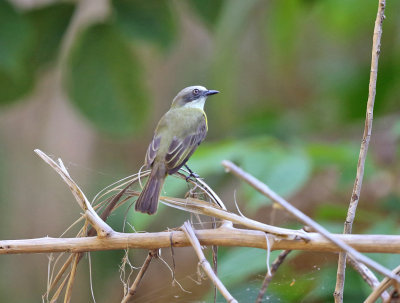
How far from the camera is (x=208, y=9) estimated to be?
6.92 ft

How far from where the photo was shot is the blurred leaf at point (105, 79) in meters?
2.03

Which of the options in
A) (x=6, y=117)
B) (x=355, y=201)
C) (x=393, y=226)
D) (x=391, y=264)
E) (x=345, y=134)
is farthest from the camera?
(x=6, y=117)

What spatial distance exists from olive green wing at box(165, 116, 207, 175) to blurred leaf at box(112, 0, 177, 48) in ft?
2.33

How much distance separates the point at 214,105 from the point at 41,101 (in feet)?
3.48

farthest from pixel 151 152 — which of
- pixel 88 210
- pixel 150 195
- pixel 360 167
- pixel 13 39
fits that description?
pixel 13 39

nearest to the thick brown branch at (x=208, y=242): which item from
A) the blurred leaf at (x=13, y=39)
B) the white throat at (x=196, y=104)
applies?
the white throat at (x=196, y=104)

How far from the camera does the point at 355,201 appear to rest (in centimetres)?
85

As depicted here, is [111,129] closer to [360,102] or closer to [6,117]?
[360,102]

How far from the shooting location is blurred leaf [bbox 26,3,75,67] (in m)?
2.08

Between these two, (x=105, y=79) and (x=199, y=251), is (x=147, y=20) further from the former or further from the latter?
(x=199, y=251)

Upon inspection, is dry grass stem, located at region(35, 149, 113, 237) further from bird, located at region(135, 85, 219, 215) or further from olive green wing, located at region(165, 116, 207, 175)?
olive green wing, located at region(165, 116, 207, 175)

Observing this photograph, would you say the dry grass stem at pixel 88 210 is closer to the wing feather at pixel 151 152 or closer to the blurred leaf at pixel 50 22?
the wing feather at pixel 151 152

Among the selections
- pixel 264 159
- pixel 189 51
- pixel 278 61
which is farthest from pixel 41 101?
pixel 264 159

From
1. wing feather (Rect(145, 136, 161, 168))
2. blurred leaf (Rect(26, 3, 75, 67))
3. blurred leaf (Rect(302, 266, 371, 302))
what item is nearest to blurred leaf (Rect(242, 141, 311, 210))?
blurred leaf (Rect(302, 266, 371, 302))
